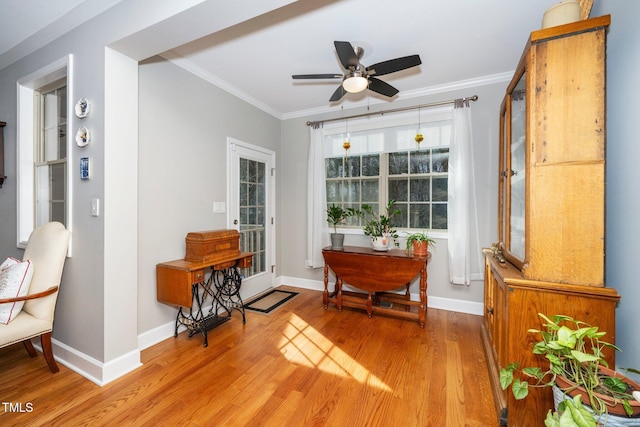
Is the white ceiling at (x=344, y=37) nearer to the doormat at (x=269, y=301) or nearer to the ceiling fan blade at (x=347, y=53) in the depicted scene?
the ceiling fan blade at (x=347, y=53)

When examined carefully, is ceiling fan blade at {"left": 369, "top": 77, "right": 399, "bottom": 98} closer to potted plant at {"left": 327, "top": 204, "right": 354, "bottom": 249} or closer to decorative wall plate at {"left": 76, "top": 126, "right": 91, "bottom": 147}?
potted plant at {"left": 327, "top": 204, "right": 354, "bottom": 249}

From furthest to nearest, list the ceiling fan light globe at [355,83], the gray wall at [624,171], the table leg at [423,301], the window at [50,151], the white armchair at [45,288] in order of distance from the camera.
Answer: the table leg at [423,301], the window at [50,151], the ceiling fan light globe at [355,83], the white armchair at [45,288], the gray wall at [624,171]

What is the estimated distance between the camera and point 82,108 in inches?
72.1

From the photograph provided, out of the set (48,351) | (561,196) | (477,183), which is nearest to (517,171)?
(561,196)

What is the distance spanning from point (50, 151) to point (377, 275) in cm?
319

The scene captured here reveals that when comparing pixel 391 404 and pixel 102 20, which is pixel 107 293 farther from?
pixel 391 404

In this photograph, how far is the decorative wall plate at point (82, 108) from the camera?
5.93ft

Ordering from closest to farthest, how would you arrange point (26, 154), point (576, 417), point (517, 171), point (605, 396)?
point (576, 417) → point (605, 396) → point (517, 171) → point (26, 154)

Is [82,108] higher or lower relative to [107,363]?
higher

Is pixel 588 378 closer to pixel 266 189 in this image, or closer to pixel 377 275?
pixel 377 275

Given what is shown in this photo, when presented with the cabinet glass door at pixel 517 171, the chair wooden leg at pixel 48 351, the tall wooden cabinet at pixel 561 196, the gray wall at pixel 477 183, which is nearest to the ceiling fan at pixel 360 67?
the cabinet glass door at pixel 517 171

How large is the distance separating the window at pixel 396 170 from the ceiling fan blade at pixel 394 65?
114 centimetres

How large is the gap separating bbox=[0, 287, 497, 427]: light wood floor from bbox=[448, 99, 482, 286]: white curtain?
637 mm

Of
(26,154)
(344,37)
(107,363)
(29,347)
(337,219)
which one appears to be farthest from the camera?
(337,219)
